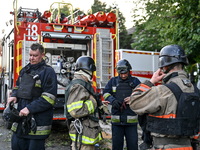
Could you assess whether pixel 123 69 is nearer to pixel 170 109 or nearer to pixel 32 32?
pixel 170 109

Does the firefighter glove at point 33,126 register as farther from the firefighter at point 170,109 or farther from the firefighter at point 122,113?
the firefighter at point 122,113

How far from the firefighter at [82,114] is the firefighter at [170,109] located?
0.73 m

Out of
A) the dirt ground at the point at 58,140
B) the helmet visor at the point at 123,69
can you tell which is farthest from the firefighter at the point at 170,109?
the dirt ground at the point at 58,140

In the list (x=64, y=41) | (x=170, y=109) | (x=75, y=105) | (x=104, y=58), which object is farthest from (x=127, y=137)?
(x=64, y=41)

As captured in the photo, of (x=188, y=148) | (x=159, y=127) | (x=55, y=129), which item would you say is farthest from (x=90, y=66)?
(x=55, y=129)

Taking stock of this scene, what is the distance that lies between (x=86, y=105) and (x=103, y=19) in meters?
3.98

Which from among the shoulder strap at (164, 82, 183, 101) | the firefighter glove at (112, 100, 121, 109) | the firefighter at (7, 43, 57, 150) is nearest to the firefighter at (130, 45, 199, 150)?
the shoulder strap at (164, 82, 183, 101)

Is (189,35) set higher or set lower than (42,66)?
higher

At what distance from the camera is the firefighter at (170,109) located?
7.28 feet

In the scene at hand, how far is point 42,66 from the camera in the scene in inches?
126

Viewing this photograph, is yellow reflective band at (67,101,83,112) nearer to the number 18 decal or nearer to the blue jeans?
the blue jeans

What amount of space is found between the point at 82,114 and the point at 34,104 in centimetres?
60

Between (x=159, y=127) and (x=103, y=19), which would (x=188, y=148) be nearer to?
(x=159, y=127)

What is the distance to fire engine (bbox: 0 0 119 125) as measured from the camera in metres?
5.76
